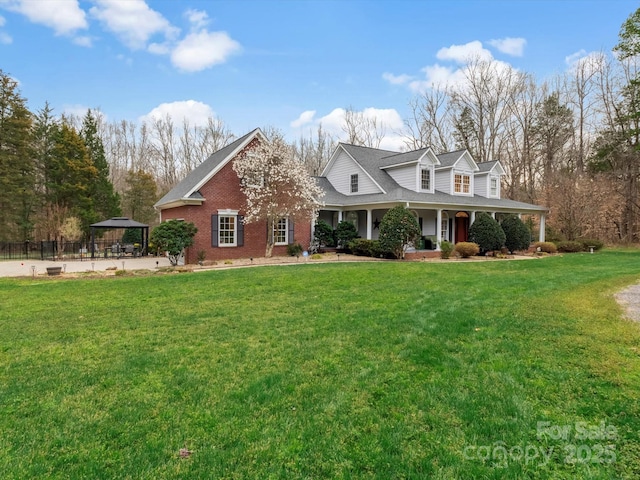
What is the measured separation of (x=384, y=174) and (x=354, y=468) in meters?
20.1

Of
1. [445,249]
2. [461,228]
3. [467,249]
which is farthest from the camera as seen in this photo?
[461,228]

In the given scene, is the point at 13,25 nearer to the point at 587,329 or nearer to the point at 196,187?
the point at 196,187

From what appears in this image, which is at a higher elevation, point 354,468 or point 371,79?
point 371,79

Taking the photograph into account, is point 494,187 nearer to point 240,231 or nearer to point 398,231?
point 398,231

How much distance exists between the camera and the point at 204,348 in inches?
184

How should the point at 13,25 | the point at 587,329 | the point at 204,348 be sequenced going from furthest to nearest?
1. the point at 13,25
2. the point at 587,329
3. the point at 204,348

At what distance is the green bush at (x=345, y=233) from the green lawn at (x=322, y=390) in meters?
11.9

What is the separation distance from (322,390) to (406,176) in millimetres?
18247

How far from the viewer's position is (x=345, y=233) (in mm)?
18938

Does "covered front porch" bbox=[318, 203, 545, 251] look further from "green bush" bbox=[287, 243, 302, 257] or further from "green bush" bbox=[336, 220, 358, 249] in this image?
"green bush" bbox=[287, 243, 302, 257]

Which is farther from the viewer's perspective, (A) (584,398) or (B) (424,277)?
(B) (424,277)

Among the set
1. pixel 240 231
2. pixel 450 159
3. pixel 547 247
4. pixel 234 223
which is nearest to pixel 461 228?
pixel 450 159

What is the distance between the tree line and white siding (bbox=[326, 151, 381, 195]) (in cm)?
250

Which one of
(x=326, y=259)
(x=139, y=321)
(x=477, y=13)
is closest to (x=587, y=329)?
(x=139, y=321)
